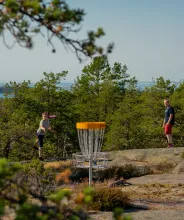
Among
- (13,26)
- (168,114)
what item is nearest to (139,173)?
(168,114)

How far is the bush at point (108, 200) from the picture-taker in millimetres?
11319

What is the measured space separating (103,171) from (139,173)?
1.44 m

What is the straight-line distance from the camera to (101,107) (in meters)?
43.8

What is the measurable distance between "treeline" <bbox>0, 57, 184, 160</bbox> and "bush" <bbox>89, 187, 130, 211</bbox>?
23974mm

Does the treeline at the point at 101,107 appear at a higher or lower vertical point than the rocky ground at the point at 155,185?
higher

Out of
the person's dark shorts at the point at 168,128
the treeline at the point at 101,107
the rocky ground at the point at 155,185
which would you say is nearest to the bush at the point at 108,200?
the rocky ground at the point at 155,185

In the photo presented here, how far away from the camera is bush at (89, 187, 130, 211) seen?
11.3m

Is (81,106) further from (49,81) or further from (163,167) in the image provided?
(163,167)

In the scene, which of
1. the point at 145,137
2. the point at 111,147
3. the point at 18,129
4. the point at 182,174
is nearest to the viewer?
the point at 182,174

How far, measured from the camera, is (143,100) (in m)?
44.3

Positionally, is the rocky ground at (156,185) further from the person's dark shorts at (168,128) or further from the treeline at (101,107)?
the treeline at (101,107)

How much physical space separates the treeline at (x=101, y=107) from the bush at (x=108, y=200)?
24.0m

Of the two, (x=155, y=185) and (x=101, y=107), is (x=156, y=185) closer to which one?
(x=155, y=185)

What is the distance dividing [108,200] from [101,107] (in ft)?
106
